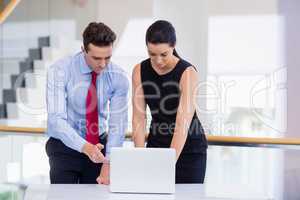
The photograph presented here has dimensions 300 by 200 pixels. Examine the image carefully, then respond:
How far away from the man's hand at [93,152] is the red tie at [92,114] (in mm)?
194

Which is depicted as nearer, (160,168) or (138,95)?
(160,168)

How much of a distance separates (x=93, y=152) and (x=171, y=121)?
451mm

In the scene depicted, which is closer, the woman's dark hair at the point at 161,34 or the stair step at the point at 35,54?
the woman's dark hair at the point at 161,34

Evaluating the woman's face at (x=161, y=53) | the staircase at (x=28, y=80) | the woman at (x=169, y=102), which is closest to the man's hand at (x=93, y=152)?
the woman at (x=169, y=102)

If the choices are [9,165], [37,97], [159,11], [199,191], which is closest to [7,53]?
[37,97]

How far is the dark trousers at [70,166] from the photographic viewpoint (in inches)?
89.3

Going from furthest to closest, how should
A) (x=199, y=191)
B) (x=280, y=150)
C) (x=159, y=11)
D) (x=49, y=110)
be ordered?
(x=159, y=11) → (x=280, y=150) → (x=49, y=110) → (x=199, y=191)

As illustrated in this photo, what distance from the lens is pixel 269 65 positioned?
3.67m

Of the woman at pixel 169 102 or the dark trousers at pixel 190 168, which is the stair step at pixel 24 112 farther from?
the dark trousers at pixel 190 168

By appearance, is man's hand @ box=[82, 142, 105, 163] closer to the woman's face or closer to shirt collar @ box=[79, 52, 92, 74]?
shirt collar @ box=[79, 52, 92, 74]

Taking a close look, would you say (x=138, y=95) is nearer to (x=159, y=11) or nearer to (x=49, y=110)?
(x=49, y=110)

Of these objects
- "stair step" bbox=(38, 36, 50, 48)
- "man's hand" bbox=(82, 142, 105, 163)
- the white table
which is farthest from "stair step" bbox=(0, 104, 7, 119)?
the white table

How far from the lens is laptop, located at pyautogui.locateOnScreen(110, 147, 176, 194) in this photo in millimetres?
1812

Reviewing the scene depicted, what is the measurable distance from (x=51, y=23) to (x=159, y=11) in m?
1.26
